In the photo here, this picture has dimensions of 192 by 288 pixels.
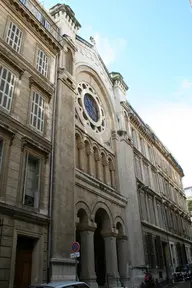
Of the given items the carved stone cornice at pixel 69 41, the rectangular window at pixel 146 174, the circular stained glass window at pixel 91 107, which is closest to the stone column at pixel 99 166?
the circular stained glass window at pixel 91 107

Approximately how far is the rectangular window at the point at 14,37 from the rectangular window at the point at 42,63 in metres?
1.56

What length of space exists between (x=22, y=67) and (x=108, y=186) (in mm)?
10237

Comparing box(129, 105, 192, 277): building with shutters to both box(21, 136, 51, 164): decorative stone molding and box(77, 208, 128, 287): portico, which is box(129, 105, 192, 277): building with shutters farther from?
box(21, 136, 51, 164): decorative stone molding

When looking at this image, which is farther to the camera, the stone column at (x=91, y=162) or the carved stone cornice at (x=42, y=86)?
the stone column at (x=91, y=162)

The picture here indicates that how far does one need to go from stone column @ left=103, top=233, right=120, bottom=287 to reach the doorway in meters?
6.93

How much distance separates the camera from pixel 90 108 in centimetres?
2277

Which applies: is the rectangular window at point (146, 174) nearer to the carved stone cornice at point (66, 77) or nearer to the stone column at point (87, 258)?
the stone column at point (87, 258)

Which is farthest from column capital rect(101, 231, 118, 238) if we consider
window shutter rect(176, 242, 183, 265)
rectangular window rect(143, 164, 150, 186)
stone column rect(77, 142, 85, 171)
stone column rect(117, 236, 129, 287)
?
window shutter rect(176, 242, 183, 265)

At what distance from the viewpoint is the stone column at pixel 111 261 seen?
1698 cm

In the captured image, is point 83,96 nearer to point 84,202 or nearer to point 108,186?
point 108,186

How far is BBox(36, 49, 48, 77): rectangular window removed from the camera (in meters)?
16.1

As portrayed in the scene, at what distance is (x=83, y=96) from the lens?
2184 centimetres

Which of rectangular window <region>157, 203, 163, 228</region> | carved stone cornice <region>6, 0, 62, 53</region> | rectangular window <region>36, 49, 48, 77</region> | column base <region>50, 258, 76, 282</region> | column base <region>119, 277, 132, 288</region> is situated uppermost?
carved stone cornice <region>6, 0, 62, 53</region>

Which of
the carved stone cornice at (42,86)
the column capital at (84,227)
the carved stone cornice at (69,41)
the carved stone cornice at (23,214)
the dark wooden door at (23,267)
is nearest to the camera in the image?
the carved stone cornice at (23,214)
